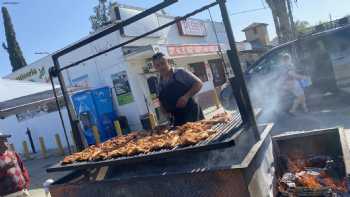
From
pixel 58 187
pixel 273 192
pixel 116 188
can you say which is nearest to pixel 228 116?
pixel 273 192

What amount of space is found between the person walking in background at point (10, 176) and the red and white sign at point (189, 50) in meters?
11.2

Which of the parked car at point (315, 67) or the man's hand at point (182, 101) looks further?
the parked car at point (315, 67)

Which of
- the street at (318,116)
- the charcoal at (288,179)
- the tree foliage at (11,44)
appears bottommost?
the street at (318,116)

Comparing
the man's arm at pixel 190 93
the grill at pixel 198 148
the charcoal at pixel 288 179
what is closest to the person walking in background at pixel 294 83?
the man's arm at pixel 190 93

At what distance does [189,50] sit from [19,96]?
12149 millimetres

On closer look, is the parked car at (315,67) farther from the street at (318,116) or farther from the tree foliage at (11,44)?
the tree foliage at (11,44)

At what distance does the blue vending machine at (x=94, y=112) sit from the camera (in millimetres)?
13516

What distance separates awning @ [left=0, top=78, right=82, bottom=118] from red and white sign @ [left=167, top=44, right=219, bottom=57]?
890 cm

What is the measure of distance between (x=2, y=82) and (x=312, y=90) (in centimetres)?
797

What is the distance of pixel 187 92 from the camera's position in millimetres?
4090

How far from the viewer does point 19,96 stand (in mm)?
6641

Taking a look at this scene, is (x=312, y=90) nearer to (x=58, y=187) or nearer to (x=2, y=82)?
(x=58, y=187)

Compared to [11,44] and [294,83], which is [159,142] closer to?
[294,83]

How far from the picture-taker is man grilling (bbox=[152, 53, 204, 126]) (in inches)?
164
